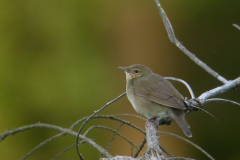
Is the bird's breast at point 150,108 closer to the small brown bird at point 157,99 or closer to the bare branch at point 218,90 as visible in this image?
the small brown bird at point 157,99

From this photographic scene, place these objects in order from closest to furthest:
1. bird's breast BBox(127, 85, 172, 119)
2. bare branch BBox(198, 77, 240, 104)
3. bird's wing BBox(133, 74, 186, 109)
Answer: bare branch BBox(198, 77, 240, 104)
bird's wing BBox(133, 74, 186, 109)
bird's breast BBox(127, 85, 172, 119)

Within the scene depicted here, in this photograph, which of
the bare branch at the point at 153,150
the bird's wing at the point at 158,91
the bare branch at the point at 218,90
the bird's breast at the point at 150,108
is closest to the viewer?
the bare branch at the point at 153,150

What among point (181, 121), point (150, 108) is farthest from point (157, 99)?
point (181, 121)

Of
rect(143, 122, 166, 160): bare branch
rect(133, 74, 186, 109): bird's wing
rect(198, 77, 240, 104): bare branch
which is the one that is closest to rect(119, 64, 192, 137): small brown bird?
rect(133, 74, 186, 109): bird's wing

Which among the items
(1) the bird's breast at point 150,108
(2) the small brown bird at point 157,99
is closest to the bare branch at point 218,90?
(2) the small brown bird at point 157,99

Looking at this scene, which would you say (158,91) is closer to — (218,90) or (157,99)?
(157,99)

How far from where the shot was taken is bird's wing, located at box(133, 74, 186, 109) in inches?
126

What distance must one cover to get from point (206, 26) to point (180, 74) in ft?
3.26

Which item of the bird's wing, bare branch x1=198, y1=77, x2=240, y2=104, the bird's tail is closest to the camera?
bare branch x1=198, y1=77, x2=240, y2=104

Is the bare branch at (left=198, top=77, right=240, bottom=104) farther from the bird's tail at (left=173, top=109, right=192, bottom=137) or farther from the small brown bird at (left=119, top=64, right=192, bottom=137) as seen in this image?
the bird's tail at (left=173, top=109, right=192, bottom=137)

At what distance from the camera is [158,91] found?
3498mm

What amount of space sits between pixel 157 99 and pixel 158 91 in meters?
0.15

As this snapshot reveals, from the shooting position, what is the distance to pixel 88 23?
18.9ft

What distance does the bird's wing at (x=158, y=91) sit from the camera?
10.5 ft
